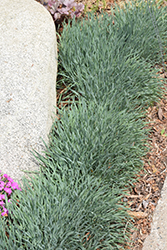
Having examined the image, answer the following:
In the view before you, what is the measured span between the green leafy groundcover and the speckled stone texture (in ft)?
0.43

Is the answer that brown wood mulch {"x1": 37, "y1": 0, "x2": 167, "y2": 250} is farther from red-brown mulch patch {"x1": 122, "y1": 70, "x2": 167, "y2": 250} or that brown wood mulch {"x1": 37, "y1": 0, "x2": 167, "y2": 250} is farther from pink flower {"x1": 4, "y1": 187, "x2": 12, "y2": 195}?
pink flower {"x1": 4, "y1": 187, "x2": 12, "y2": 195}

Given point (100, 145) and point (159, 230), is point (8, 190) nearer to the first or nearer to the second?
point (100, 145)

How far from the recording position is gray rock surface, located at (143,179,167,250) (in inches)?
83.9

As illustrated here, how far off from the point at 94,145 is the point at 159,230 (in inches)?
33.6

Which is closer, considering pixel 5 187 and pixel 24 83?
pixel 5 187

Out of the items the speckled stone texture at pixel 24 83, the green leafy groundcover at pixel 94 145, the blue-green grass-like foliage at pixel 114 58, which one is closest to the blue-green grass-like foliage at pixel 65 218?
the green leafy groundcover at pixel 94 145

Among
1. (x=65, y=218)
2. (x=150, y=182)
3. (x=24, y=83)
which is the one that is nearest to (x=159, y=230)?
(x=150, y=182)

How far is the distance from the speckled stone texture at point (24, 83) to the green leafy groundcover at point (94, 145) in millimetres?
132

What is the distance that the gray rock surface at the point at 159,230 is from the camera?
6.99 ft

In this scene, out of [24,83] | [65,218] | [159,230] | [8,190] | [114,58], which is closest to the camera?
[65,218]

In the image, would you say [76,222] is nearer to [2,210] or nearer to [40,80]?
[2,210]

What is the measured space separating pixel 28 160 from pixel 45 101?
1.81 ft

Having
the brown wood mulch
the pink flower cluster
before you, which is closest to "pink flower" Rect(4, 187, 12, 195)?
the pink flower cluster

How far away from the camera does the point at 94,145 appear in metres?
2.22
